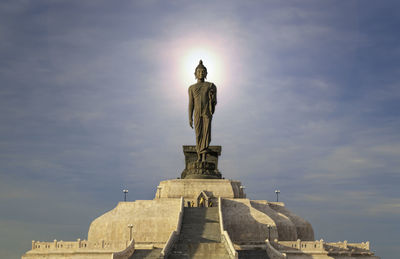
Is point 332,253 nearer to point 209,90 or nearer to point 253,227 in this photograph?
point 253,227

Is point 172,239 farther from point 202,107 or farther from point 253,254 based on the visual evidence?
point 202,107

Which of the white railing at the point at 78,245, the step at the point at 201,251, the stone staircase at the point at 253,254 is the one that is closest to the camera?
the step at the point at 201,251

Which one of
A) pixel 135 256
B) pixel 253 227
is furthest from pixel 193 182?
pixel 135 256

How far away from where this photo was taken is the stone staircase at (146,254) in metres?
44.8

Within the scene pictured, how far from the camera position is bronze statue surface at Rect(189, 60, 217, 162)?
64.1 meters

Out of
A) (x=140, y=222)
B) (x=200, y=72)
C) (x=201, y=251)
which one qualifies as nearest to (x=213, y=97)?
(x=200, y=72)

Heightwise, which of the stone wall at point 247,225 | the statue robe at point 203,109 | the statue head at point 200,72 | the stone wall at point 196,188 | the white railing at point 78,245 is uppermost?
the statue head at point 200,72

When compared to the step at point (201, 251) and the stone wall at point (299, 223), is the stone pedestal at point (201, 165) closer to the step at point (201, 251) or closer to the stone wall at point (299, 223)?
the stone wall at point (299, 223)

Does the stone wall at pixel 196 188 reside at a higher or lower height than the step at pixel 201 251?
higher

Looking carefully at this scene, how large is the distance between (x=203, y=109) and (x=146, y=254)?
21895mm

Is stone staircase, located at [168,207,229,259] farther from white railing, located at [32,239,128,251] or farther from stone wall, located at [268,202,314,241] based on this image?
stone wall, located at [268,202,314,241]

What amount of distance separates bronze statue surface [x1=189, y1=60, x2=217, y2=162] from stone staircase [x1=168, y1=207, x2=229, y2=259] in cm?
1214

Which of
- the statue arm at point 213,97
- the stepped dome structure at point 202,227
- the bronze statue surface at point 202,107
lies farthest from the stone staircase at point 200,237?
the statue arm at point 213,97

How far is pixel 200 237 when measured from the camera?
1849 inches
